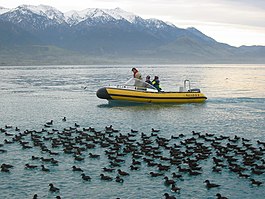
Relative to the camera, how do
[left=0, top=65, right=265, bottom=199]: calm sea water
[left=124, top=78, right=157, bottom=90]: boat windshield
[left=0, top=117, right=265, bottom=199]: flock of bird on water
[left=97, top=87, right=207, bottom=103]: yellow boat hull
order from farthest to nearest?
[left=124, top=78, right=157, bottom=90]: boat windshield, [left=97, top=87, right=207, bottom=103]: yellow boat hull, [left=0, top=117, right=265, bottom=199]: flock of bird on water, [left=0, top=65, right=265, bottom=199]: calm sea water

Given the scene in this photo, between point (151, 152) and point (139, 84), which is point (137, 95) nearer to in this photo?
point (139, 84)

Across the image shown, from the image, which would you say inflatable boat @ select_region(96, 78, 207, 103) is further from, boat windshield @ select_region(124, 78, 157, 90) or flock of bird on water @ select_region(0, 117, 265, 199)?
flock of bird on water @ select_region(0, 117, 265, 199)

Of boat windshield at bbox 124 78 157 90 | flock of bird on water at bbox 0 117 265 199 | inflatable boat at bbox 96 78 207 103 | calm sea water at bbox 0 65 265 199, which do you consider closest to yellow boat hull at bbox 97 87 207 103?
inflatable boat at bbox 96 78 207 103

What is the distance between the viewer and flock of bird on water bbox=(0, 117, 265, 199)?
23375 millimetres

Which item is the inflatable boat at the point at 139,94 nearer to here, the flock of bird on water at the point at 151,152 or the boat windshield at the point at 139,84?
the boat windshield at the point at 139,84

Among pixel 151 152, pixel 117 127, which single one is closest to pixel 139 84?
pixel 117 127

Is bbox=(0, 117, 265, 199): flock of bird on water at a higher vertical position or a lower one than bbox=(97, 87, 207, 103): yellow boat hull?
lower

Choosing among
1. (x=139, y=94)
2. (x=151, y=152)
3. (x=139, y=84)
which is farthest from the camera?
(x=139, y=84)

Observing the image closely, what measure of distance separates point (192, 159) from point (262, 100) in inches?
1267

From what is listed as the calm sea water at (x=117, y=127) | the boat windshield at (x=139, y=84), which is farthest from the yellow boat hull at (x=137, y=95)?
the boat windshield at (x=139, y=84)

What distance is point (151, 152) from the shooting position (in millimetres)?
27141

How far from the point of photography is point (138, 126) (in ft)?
121

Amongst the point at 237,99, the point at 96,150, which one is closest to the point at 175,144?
the point at 96,150

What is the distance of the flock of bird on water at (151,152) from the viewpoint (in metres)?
23.4
